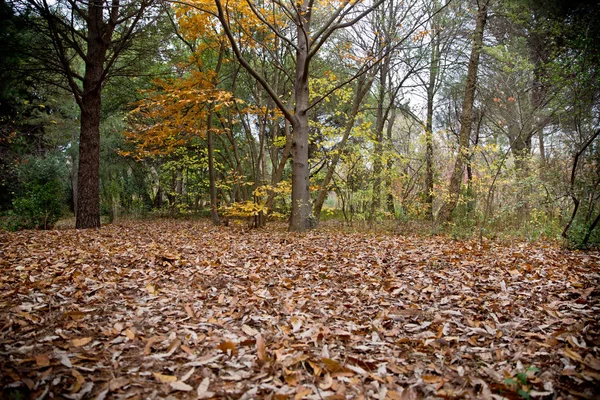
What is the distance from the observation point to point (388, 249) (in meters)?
5.33

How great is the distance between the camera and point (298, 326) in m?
2.65

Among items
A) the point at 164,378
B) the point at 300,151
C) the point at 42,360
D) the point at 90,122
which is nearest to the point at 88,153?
the point at 90,122

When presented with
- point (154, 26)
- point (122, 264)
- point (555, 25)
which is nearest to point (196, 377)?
point (122, 264)

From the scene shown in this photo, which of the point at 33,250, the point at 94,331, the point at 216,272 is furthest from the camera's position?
the point at 33,250

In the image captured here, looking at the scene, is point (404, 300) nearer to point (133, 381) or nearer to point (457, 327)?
point (457, 327)

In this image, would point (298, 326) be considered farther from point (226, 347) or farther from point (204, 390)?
point (204, 390)

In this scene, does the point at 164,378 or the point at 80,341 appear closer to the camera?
the point at 164,378

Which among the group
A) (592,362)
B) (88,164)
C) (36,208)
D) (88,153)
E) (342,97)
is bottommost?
(592,362)

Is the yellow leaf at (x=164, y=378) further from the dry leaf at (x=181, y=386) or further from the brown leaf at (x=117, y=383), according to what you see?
the brown leaf at (x=117, y=383)

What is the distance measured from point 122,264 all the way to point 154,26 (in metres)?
7.27

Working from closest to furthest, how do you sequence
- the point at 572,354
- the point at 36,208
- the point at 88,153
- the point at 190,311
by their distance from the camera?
the point at 572,354, the point at 190,311, the point at 88,153, the point at 36,208

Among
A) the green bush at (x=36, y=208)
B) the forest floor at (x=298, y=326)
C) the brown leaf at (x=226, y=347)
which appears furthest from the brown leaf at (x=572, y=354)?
the green bush at (x=36, y=208)

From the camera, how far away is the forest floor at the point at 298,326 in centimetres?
189

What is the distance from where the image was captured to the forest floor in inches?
74.4
